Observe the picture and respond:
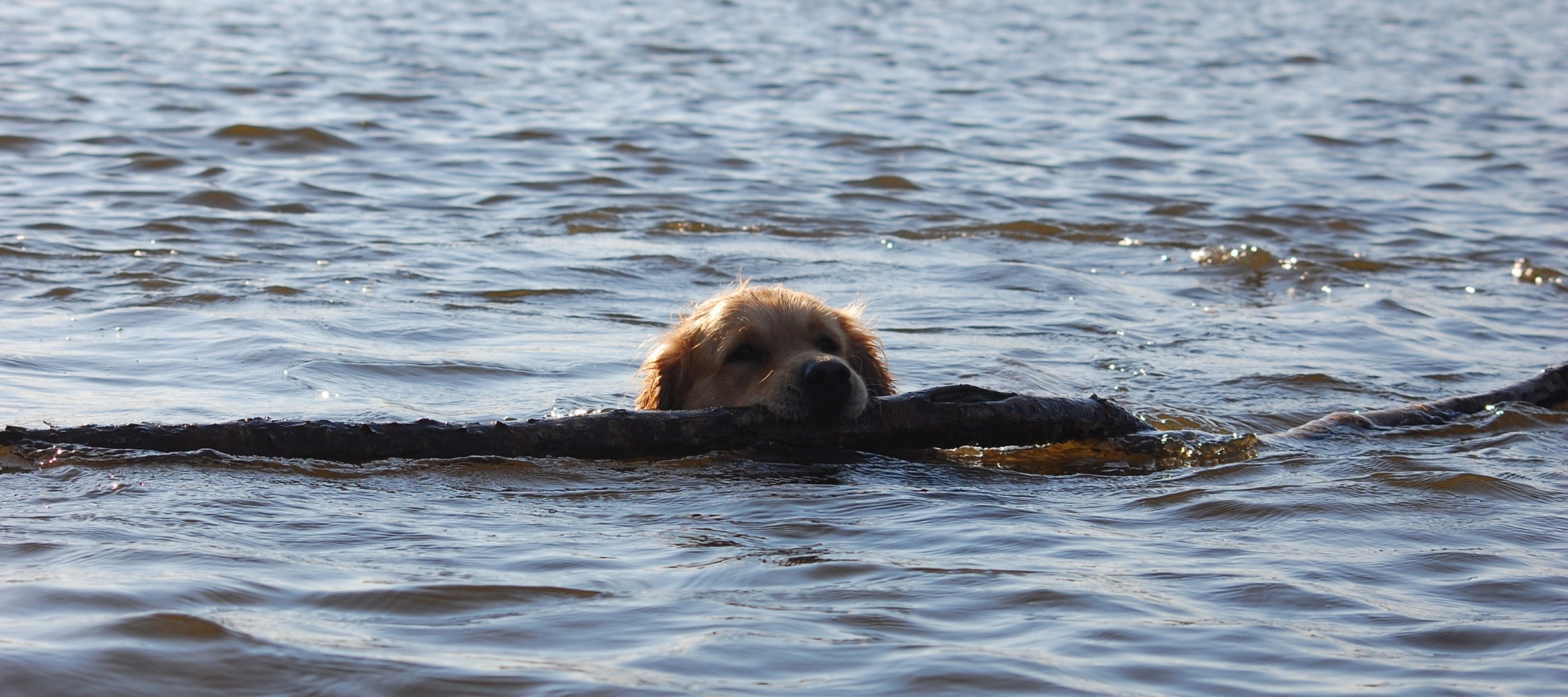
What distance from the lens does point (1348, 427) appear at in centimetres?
677

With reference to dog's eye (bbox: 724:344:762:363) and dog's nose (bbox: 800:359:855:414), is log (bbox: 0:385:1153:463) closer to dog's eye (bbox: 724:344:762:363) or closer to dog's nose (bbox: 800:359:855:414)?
dog's nose (bbox: 800:359:855:414)

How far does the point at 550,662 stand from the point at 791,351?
3.06 metres

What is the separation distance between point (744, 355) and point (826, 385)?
79cm

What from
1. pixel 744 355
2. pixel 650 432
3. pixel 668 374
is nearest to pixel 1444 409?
pixel 744 355

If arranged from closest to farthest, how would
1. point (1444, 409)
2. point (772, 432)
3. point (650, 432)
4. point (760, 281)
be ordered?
1. point (650, 432)
2. point (772, 432)
3. point (1444, 409)
4. point (760, 281)

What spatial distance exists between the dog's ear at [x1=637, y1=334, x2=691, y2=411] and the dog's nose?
110 cm

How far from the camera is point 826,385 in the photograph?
6.18m

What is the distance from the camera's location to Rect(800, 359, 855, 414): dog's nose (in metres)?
6.15

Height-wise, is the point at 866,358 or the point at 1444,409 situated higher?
the point at 866,358

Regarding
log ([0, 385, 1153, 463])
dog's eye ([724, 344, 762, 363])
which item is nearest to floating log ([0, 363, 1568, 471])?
log ([0, 385, 1153, 463])

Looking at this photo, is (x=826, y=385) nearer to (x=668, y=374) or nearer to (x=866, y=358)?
(x=866, y=358)

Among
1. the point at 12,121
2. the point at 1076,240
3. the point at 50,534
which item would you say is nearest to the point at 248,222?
the point at 12,121

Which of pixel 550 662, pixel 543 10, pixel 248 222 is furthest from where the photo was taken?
pixel 543 10

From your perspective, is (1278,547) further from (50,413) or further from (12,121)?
(12,121)
